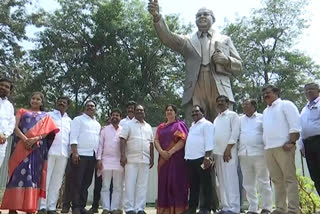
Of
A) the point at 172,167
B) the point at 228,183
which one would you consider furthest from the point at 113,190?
the point at 228,183

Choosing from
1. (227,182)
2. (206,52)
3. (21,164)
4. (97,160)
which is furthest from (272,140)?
(21,164)

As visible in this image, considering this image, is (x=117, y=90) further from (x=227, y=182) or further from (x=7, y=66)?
(x=227, y=182)

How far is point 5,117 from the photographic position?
5.43 meters

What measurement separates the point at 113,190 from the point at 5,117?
2.18 metres

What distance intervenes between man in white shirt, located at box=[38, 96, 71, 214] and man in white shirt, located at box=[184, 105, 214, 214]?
6.37 feet

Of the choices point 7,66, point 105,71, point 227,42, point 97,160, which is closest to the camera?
point 97,160

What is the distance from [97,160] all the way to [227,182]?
2196 millimetres

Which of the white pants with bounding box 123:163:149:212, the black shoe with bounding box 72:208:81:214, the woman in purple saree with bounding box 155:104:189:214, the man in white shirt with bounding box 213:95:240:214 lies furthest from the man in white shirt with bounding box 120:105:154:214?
the man in white shirt with bounding box 213:95:240:214

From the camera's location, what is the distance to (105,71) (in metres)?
22.3

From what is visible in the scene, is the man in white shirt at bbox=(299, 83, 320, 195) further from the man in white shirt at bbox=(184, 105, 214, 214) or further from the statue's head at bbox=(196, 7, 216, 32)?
the statue's head at bbox=(196, 7, 216, 32)

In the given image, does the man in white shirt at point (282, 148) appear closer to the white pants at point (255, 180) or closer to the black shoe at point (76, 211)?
the white pants at point (255, 180)

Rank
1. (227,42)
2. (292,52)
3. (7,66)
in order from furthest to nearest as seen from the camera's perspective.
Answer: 1. (292,52)
2. (7,66)
3. (227,42)

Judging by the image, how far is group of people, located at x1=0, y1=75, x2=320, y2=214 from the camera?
18.2 ft

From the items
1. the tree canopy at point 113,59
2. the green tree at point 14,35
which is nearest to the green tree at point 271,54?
the tree canopy at point 113,59
